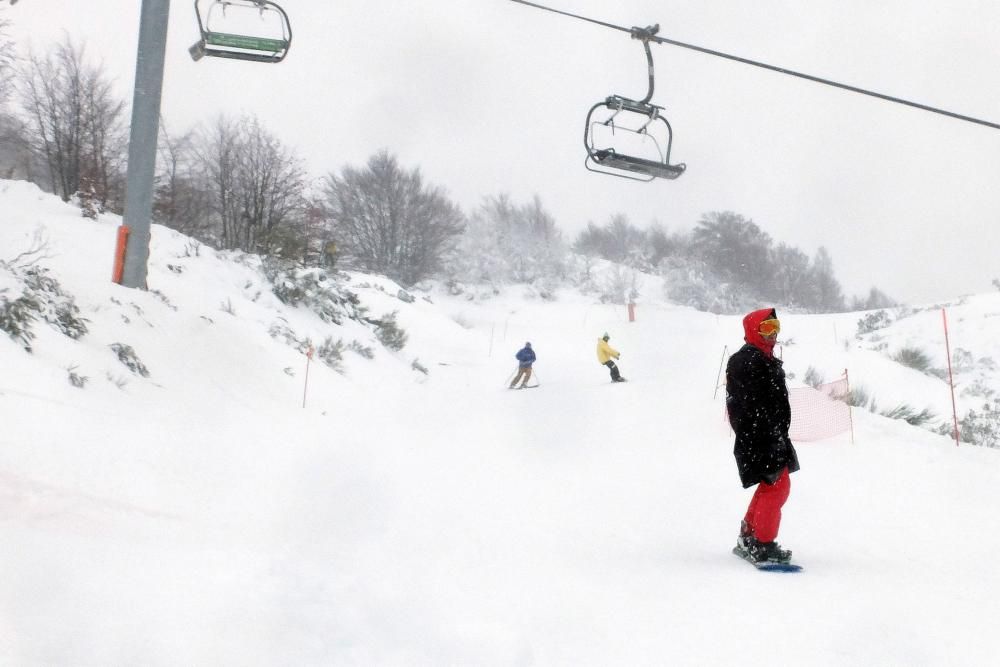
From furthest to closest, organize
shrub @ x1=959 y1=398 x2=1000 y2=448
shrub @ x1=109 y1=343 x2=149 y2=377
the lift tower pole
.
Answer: shrub @ x1=959 y1=398 x2=1000 y2=448, the lift tower pole, shrub @ x1=109 y1=343 x2=149 y2=377

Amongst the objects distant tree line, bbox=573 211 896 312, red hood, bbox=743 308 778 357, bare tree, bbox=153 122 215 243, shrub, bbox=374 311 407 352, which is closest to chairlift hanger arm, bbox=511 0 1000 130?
red hood, bbox=743 308 778 357

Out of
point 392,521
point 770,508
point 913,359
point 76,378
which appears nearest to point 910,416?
point 770,508

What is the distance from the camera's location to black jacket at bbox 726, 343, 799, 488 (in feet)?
13.9

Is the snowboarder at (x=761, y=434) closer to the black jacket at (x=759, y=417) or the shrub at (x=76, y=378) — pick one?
the black jacket at (x=759, y=417)

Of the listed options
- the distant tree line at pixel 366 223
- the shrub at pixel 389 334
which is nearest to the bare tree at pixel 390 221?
the distant tree line at pixel 366 223

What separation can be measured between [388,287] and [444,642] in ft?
92.7

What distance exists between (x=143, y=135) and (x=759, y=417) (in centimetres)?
808

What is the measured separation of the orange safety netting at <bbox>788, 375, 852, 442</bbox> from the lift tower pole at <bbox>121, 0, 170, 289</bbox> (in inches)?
352

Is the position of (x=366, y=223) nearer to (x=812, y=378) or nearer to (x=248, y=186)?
(x=248, y=186)

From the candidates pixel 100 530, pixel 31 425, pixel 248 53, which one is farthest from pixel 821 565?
pixel 248 53

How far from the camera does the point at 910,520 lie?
5.93 meters

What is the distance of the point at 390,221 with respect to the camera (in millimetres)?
48188

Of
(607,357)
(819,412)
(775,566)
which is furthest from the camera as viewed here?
(607,357)

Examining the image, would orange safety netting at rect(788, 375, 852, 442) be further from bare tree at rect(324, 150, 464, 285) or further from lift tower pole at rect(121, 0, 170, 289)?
bare tree at rect(324, 150, 464, 285)
